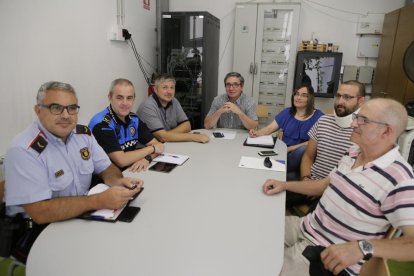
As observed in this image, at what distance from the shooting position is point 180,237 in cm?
107

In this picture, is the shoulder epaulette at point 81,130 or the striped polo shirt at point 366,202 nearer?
the striped polo shirt at point 366,202

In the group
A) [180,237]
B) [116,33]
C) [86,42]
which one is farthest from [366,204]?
[116,33]

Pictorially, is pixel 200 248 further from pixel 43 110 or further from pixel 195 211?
pixel 43 110

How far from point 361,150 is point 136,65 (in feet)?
9.70

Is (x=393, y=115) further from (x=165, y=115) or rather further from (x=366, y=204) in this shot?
(x=165, y=115)

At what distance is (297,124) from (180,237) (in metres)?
1.88

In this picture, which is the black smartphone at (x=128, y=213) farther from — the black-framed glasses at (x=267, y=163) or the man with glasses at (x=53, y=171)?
the black-framed glasses at (x=267, y=163)

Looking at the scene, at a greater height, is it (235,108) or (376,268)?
(235,108)

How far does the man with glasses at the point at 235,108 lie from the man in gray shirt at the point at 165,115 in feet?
0.98

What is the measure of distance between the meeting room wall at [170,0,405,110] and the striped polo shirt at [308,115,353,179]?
248 cm

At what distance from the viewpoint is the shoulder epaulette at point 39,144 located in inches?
48.3

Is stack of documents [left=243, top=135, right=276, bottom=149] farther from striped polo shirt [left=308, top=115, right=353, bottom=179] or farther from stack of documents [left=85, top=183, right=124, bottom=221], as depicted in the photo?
stack of documents [left=85, top=183, right=124, bottom=221]

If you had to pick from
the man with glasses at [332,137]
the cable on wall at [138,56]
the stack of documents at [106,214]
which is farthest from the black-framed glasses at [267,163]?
the cable on wall at [138,56]

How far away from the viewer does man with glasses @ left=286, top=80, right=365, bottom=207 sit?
201 centimetres
